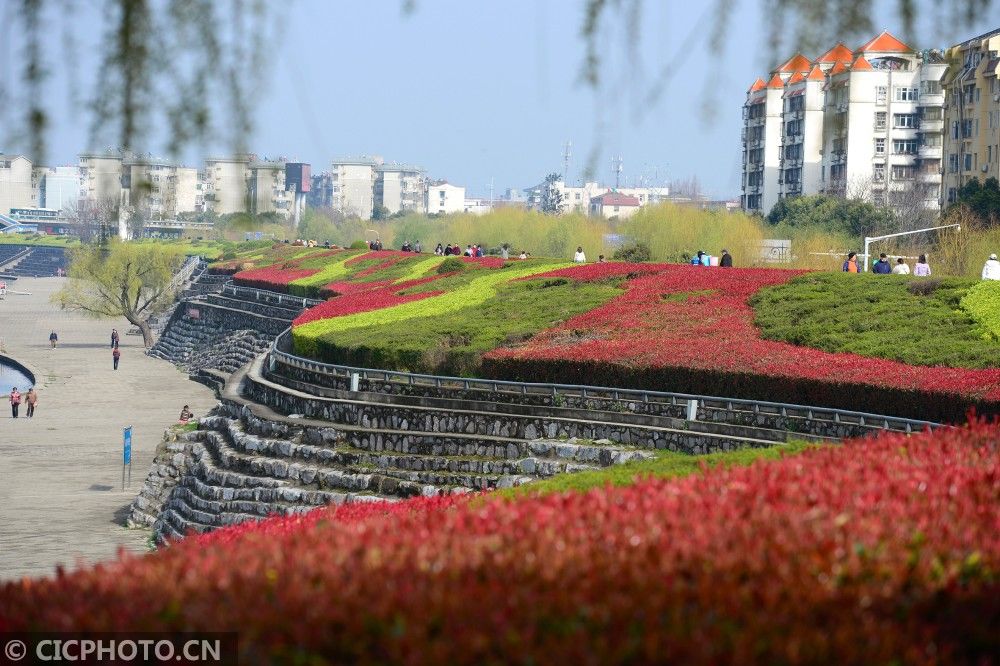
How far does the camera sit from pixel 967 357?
20.0 metres

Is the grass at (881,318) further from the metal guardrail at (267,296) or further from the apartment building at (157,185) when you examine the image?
the metal guardrail at (267,296)

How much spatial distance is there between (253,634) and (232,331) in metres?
48.3

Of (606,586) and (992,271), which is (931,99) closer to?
(606,586)

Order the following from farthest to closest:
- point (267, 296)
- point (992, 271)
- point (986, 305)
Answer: point (267, 296)
point (992, 271)
point (986, 305)

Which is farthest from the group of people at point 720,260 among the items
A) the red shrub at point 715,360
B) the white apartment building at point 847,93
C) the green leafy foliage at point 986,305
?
the white apartment building at point 847,93

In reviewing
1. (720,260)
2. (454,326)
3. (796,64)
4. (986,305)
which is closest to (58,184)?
(796,64)

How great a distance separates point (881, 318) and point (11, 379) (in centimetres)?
3773

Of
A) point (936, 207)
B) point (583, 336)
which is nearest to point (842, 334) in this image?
point (583, 336)

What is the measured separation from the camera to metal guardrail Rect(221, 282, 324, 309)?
4644cm

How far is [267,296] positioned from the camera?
50938mm

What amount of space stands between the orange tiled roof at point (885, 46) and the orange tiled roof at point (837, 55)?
31mm

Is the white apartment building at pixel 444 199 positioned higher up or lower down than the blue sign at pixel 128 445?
higher up

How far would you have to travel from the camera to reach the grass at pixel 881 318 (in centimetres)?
2070

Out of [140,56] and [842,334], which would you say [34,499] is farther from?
[140,56]
